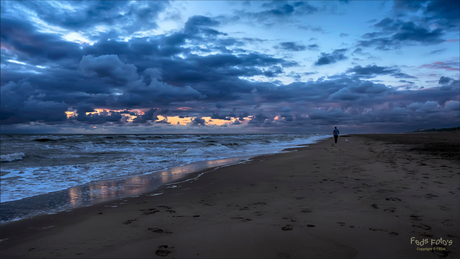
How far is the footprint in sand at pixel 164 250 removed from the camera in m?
3.07

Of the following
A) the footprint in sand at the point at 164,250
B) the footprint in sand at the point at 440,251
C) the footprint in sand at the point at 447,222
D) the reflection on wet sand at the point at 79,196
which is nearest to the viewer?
the footprint in sand at the point at 440,251

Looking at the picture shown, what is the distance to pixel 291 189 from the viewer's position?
21.3 feet

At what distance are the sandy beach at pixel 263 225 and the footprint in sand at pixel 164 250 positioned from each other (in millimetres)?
16

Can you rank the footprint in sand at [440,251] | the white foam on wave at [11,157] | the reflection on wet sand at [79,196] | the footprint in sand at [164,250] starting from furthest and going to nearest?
the white foam on wave at [11,157], the reflection on wet sand at [79,196], the footprint in sand at [164,250], the footprint in sand at [440,251]

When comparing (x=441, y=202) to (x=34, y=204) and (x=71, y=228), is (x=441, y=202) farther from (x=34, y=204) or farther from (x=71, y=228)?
(x=34, y=204)

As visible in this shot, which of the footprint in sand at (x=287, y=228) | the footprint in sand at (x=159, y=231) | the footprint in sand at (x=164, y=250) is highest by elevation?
the footprint in sand at (x=287, y=228)

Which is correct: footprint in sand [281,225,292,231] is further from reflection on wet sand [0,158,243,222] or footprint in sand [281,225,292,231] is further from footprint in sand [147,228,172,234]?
reflection on wet sand [0,158,243,222]

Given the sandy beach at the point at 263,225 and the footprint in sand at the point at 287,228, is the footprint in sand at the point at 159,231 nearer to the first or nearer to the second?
the sandy beach at the point at 263,225

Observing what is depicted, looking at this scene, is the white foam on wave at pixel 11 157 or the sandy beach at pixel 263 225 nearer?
the sandy beach at pixel 263 225

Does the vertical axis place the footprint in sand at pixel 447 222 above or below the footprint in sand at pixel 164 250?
above

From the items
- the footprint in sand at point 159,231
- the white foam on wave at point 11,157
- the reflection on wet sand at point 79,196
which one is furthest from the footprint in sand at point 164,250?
the white foam on wave at point 11,157

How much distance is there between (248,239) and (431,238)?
2.53 metres

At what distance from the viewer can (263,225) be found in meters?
3.88

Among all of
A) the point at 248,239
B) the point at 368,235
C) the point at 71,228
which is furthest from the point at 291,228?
the point at 71,228
